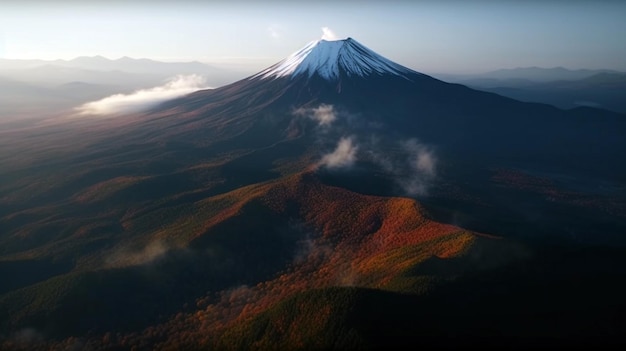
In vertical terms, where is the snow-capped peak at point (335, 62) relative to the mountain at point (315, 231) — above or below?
above

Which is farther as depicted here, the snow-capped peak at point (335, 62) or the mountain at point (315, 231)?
the snow-capped peak at point (335, 62)

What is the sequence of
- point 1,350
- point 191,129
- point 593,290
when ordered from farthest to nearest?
point 191,129
point 1,350
point 593,290

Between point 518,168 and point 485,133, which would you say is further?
point 485,133

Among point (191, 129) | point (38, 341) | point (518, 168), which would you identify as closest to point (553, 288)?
point (38, 341)

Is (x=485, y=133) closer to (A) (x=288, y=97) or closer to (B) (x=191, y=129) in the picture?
(A) (x=288, y=97)
